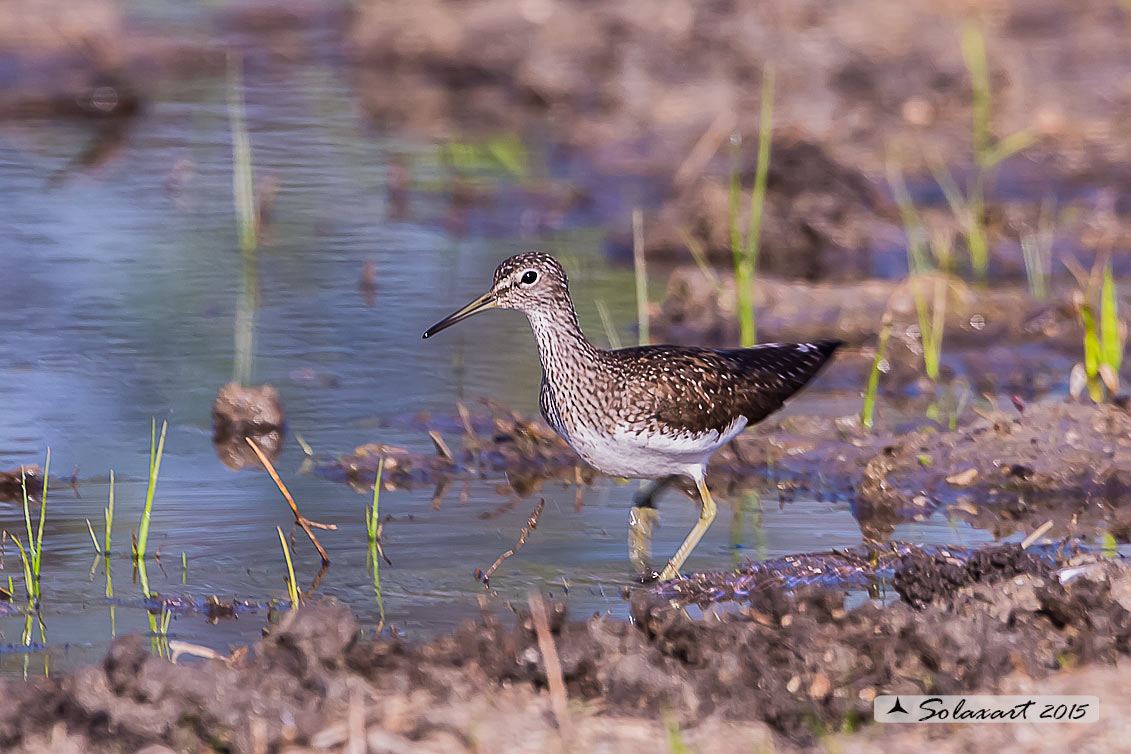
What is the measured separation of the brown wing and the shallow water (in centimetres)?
46

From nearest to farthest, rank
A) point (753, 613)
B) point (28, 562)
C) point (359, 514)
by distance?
point (753, 613) < point (28, 562) < point (359, 514)

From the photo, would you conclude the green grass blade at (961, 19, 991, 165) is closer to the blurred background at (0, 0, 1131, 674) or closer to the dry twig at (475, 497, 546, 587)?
the blurred background at (0, 0, 1131, 674)

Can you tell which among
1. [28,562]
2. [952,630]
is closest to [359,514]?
[28,562]

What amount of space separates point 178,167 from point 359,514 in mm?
6814

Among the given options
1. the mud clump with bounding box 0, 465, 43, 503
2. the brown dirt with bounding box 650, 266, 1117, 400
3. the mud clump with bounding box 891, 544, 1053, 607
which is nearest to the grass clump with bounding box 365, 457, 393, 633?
the mud clump with bounding box 0, 465, 43, 503

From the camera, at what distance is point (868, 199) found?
12336 millimetres

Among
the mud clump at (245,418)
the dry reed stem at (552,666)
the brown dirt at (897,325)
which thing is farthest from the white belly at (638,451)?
the brown dirt at (897,325)

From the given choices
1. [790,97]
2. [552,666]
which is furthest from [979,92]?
[552,666]

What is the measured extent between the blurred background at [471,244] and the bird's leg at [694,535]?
0.10 metres

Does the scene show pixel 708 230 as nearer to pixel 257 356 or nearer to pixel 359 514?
pixel 257 356

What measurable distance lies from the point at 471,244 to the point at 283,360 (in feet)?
8.42

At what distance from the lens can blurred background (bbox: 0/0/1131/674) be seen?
6.98m

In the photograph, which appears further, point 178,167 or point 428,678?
point 178,167

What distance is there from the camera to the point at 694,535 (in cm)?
674
